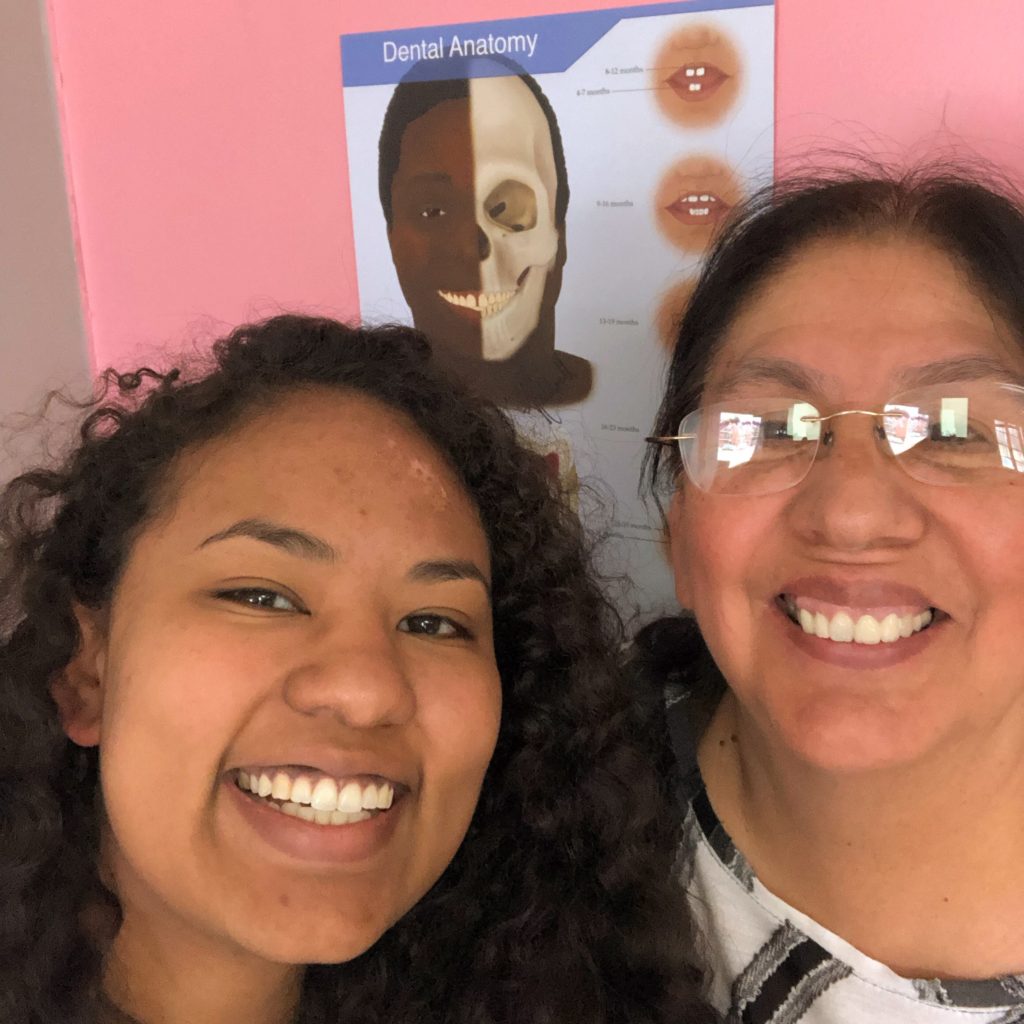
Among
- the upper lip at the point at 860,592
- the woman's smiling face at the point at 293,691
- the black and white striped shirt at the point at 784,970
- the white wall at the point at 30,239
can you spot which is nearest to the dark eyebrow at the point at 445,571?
the woman's smiling face at the point at 293,691

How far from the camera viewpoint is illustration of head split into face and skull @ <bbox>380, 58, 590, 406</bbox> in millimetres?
1523

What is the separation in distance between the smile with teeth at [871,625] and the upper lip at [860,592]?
12 millimetres

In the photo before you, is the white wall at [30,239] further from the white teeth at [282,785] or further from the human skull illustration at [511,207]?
the white teeth at [282,785]

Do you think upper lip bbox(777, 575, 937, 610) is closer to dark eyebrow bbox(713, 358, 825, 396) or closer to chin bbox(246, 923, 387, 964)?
dark eyebrow bbox(713, 358, 825, 396)

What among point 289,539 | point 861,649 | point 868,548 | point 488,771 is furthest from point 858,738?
point 289,539

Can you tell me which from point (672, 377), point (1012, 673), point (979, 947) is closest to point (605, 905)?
point (979, 947)

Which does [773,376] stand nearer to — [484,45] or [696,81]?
[696,81]

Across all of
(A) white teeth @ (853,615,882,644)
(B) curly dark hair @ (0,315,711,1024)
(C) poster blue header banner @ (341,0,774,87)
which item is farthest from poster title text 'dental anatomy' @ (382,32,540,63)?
(A) white teeth @ (853,615,882,644)

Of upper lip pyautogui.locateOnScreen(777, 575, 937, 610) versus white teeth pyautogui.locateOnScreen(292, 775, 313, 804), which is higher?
upper lip pyautogui.locateOnScreen(777, 575, 937, 610)

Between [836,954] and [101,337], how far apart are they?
1.62 m

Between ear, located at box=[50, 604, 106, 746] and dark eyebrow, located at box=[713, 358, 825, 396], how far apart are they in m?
0.75

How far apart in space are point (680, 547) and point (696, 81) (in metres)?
0.64

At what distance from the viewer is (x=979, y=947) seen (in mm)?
1109

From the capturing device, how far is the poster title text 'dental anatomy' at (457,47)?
4.86 ft
